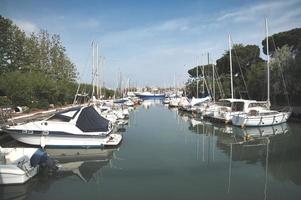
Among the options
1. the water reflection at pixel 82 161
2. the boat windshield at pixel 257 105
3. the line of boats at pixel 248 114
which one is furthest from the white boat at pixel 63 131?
the boat windshield at pixel 257 105

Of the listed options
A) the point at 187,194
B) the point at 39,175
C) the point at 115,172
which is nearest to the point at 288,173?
the point at 187,194

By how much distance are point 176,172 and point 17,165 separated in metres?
7.37

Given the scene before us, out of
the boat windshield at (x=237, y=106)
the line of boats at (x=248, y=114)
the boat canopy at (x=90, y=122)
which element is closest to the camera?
the boat canopy at (x=90, y=122)

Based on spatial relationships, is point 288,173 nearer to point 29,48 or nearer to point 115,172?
point 115,172

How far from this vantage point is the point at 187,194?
40.4 feet

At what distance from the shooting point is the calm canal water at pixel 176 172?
Answer: 12.5m

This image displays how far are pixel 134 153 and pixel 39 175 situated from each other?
22.9ft

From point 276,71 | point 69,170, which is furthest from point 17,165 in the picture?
point 276,71

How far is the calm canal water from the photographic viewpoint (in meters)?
12.5

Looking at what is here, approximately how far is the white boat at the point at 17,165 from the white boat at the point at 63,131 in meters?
4.61

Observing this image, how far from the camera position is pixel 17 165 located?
1311 cm

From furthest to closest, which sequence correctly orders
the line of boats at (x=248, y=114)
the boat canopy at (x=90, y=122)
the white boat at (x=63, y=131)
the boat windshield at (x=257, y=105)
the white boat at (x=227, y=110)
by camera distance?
the white boat at (x=227, y=110) < the boat windshield at (x=257, y=105) < the line of boats at (x=248, y=114) < the boat canopy at (x=90, y=122) < the white boat at (x=63, y=131)

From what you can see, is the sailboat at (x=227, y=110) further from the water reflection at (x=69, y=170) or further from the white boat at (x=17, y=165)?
the white boat at (x=17, y=165)

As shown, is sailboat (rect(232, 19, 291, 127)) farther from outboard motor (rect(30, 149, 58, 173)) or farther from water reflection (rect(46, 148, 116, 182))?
outboard motor (rect(30, 149, 58, 173))
